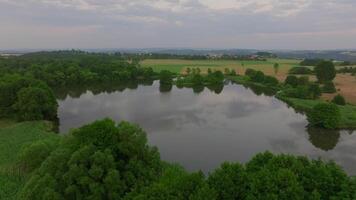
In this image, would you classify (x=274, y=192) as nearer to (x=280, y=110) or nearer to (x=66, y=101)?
(x=280, y=110)

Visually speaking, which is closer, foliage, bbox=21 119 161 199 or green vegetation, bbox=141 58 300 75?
foliage, bbox=21 119 161 199

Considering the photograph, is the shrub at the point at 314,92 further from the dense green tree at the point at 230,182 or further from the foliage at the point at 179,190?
the foliage at the point at 179,190

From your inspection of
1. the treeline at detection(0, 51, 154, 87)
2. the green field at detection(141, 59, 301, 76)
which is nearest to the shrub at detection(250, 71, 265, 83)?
the green field at detection(141, 59, 301, 76)

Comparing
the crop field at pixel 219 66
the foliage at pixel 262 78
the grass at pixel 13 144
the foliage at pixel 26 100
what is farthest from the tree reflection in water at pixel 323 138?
the crop field at pixel 219 66

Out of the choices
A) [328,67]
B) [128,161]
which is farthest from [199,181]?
[328,67]

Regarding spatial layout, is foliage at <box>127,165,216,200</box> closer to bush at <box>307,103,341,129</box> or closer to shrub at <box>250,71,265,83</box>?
bush at <box>307,103,341,129</box>

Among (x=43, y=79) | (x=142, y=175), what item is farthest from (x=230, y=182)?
(x=43, y=79)

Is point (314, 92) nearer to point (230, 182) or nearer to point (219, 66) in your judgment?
point (230, 182)
